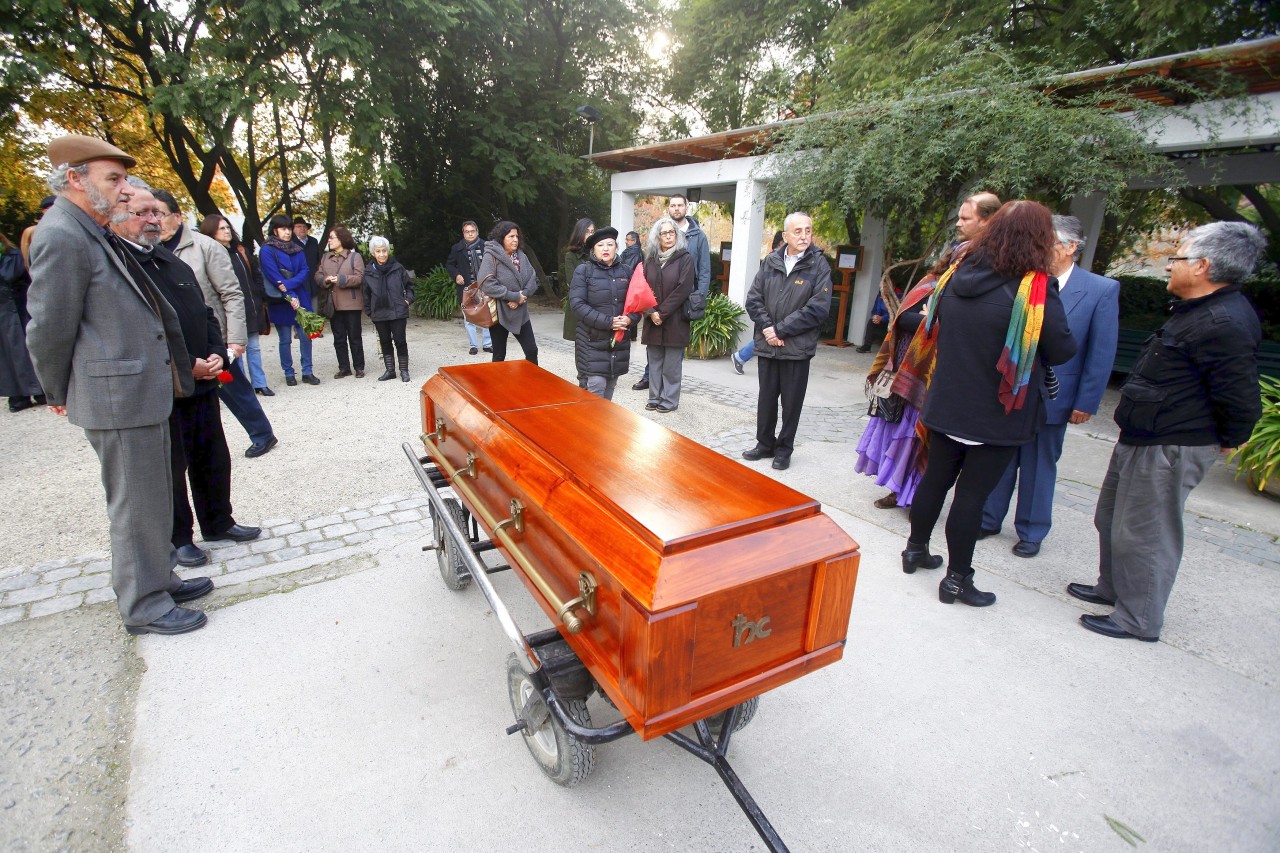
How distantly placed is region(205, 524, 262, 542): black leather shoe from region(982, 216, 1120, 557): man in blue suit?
171 inches

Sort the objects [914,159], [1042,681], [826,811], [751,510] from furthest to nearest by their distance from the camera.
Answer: [914,159], [1042,681], [826,811], [751,510]

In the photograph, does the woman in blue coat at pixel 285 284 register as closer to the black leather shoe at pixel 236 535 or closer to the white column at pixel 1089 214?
the black leather shoe at pixel 236 535

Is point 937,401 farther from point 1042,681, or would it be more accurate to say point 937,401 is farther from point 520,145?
point 520,145

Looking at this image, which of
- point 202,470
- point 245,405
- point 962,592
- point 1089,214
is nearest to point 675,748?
point 962,592

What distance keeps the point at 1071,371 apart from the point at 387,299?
21.5 feet

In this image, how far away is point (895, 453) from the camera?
4.02m

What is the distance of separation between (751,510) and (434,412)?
1.97 meters

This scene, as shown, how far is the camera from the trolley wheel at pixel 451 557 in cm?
296

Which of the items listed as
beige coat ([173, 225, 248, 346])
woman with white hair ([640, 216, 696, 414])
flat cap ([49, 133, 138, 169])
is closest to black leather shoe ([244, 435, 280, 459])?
beige coat ([173, 225, 248, 346])

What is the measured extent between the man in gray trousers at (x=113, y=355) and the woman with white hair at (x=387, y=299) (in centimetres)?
463

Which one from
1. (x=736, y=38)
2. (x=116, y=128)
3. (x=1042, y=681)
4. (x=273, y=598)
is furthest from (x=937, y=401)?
(x=116, y=128)

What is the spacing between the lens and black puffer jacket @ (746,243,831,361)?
448 centimetres

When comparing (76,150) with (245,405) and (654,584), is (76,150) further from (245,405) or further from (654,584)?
(654,584)

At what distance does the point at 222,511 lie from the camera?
136 inches
